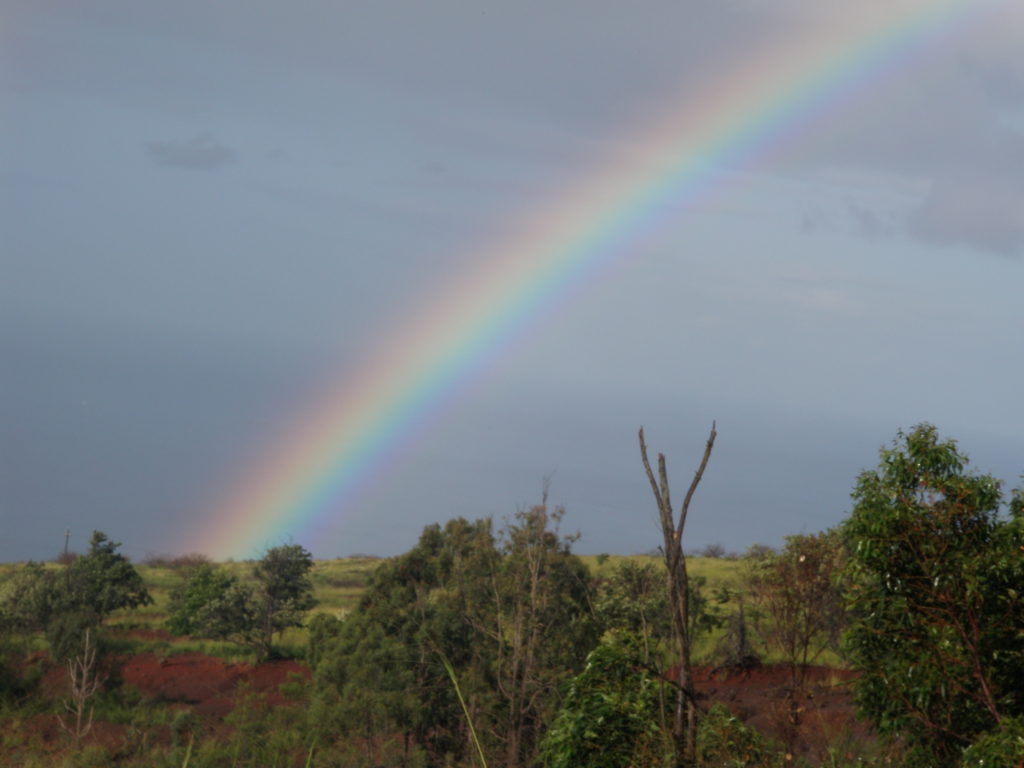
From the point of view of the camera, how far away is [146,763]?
2684cm

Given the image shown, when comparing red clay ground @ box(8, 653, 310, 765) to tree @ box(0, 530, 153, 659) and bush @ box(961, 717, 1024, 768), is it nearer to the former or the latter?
tree @ box(0, 530, 153, 659)

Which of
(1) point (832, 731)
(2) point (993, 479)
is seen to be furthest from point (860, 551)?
(1) point (832, 731)

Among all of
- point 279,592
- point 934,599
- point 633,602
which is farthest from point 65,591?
point 934,599

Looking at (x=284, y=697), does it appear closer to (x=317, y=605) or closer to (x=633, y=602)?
(x=633, y=602)

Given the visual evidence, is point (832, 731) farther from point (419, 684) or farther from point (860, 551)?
point (860, 551)

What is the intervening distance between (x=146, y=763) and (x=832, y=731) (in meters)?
18.2

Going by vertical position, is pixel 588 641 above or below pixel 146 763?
above

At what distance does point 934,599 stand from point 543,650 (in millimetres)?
13828

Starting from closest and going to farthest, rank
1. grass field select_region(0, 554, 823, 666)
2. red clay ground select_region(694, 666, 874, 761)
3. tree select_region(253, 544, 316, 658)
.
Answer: red clay ground select_region(694, 666, 874, 761) < grass field select_region(0, 554, 823, 666) < tree select_region(253, 544, 316, 658)

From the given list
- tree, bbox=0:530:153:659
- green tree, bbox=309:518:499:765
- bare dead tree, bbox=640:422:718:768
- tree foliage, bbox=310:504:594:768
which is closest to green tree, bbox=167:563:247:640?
tree, bbox=0:530:153:659

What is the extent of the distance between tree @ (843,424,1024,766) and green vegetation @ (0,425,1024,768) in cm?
3

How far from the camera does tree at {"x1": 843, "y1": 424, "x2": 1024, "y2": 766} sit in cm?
1031

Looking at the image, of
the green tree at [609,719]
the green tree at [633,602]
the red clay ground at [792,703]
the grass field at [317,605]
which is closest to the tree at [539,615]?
the red clay ground at [792,703]

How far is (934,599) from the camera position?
1047 cm
